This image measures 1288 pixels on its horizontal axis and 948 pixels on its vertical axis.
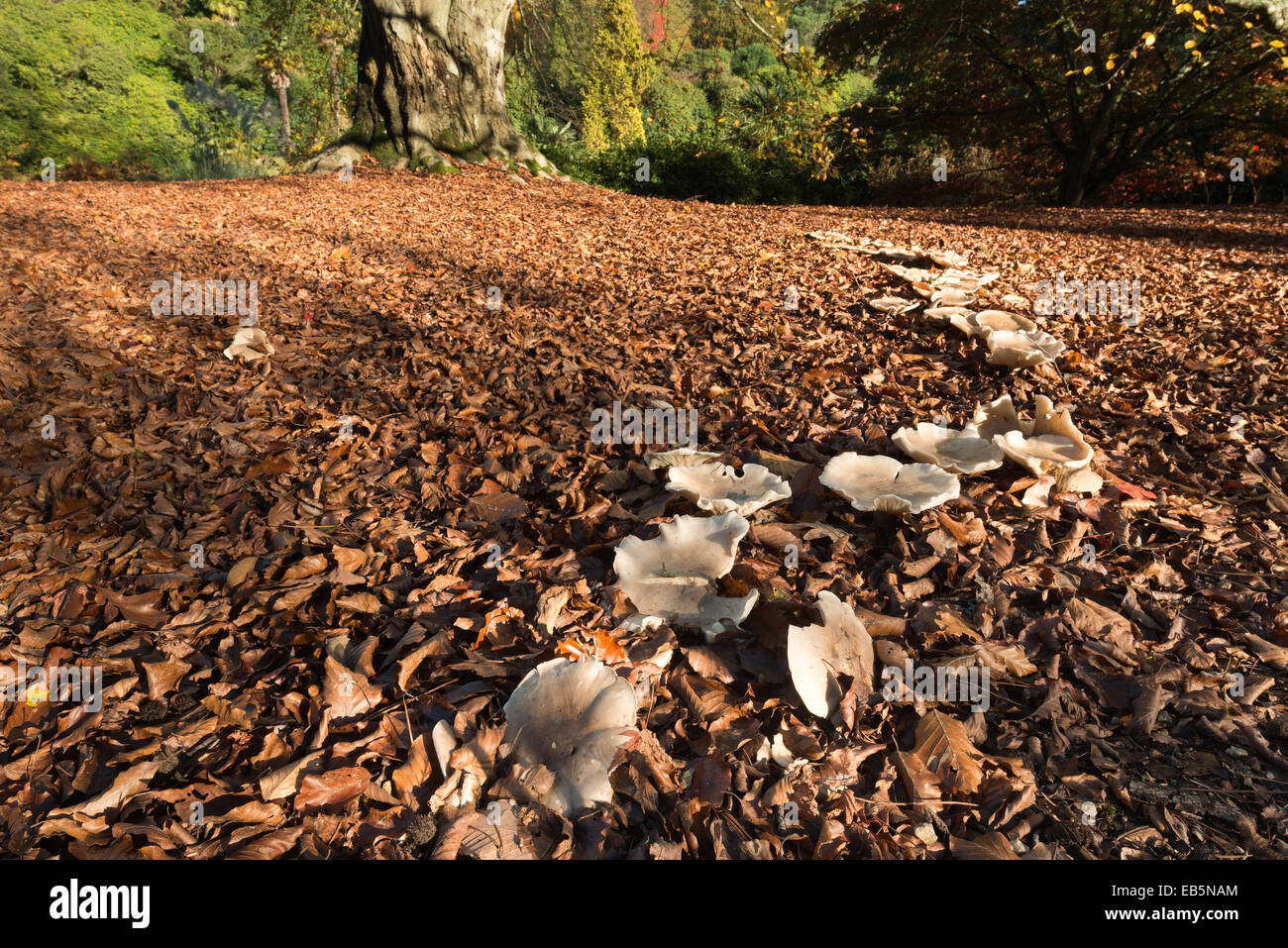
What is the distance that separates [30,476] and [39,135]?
18143mm

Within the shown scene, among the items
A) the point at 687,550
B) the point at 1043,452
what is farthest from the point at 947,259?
the point at 687,550

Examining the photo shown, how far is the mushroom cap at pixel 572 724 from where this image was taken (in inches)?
61.8

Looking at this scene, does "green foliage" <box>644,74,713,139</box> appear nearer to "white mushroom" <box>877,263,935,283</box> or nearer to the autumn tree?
the autumn tree

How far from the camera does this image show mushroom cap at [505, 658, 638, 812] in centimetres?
157

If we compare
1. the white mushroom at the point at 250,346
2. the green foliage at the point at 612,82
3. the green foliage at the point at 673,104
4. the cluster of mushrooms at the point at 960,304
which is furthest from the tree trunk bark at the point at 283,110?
the cluster of mushrooms at the point at 960,304

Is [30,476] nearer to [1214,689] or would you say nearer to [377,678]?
[377,678]

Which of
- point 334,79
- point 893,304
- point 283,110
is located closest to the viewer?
point 893,304

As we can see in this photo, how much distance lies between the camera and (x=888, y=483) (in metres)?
2.52

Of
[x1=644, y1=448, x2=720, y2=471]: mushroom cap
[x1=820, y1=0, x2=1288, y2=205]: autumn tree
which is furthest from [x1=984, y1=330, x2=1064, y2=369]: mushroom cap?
[x1=820, y1=0, x2=1288, y2=205]: autumn tree

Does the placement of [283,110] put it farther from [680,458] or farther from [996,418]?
[996,418]

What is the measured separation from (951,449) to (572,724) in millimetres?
1936

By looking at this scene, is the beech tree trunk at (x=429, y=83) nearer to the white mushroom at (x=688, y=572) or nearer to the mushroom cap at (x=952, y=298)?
the mushroom cap at (x=952, y=298)

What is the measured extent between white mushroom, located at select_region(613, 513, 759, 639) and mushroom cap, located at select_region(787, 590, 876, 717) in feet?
0.66

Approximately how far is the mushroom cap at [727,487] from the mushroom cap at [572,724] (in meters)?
0.84
